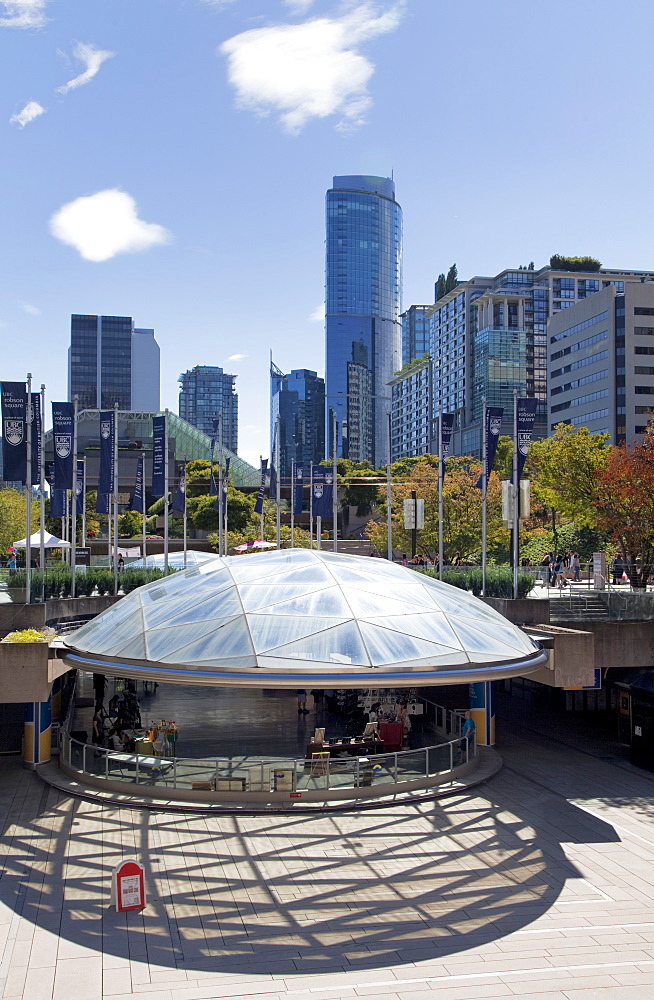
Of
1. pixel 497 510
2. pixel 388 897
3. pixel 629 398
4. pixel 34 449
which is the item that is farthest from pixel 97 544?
pixel 388 897

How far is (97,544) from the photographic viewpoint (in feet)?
267

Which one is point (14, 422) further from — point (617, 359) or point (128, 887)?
point (617, 359)

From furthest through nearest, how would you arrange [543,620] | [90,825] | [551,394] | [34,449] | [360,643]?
1. [551,394]
2. [543,620]
3. [34,449]
4. [360,643]
5. [90,825]

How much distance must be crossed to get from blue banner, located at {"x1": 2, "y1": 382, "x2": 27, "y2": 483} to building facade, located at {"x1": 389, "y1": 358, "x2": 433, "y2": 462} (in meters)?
133

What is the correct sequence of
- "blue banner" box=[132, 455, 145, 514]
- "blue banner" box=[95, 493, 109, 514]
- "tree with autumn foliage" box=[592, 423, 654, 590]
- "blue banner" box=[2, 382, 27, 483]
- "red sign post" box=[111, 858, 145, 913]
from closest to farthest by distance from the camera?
"red sign post" box=[111, 858, 145, 913], "blue banner" box=[2, 382, 27, 483], "tree with autumn foliage" box=[592, 423, 654, 590], "blue banner" box=[95, 493, 109, 514], "blue banner" box=[132, 455, 145, 514]

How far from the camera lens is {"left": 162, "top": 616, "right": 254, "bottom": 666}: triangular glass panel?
741 inches

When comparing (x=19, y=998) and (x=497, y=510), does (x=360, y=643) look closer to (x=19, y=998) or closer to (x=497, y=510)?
(x=19, y=998)

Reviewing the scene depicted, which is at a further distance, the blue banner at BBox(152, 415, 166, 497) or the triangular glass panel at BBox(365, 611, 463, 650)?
the blue banner at BBox(152, 415, 166, 497)

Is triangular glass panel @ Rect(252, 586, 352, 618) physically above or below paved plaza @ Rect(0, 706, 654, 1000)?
above

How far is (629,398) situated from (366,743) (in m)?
85.4

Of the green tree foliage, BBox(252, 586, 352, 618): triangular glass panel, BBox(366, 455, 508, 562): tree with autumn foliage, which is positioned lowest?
BBox(252, 586, 352, 618): triangular glass panel

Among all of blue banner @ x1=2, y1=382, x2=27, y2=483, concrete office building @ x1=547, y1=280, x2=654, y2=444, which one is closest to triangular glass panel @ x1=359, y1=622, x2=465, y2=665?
blue banner @ x1=2, y1=382, x2=27, y2=483

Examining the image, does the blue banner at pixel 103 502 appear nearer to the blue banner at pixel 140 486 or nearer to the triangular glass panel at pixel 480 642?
the blue banner at pixel 140 486

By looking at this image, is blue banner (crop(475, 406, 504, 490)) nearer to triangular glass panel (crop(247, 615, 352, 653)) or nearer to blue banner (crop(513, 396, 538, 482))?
blue banner (crop(513, 396, 538, 482))
